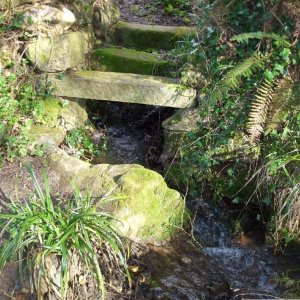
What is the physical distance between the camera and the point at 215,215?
476 centimetres

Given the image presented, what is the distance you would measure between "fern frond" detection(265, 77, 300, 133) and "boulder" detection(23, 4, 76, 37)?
2.72 meters

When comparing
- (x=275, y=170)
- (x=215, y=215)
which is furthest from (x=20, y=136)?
(x=275, y=170)

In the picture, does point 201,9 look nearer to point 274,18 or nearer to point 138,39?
point 274,18

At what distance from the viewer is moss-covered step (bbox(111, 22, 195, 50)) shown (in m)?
5.92

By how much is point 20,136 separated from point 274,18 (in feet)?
9.68

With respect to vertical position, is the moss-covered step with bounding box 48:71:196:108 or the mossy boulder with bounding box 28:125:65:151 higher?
the moss-covered step with bounding box 48:71:196:108

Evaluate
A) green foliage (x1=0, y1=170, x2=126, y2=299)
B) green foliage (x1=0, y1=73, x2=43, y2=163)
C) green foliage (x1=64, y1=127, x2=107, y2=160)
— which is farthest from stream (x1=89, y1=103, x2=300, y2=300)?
green foliage (x1=0, y1=73, x2=43, y2=163)

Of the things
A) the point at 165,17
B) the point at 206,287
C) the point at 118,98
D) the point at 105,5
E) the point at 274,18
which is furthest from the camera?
the point at 165,17

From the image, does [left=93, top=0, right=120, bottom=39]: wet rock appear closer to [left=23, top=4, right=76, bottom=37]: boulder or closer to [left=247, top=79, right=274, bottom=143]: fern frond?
[left=23, top=4, right=76, bottom=37]: boulder

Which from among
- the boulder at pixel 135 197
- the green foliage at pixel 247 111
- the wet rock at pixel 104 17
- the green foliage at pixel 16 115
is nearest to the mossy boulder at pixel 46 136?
the green foliage at pixel 16 115

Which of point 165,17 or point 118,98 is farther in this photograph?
point 165,17

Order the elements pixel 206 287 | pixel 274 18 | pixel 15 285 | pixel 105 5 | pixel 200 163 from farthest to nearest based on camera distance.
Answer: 1. pixel 105 5
2. pixel 200 163
3. pixel 274 18
4. pixel 206 287
5. pixel 15 285

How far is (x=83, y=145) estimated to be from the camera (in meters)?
5.56

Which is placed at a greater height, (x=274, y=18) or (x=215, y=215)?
(x=274, y=18)
